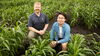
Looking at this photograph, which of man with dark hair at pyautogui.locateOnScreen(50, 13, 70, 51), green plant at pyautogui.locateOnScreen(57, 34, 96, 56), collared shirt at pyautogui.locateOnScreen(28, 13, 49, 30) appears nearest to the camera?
green plant at pyautogui.locateOnScreen(57, 34, 96, 56)

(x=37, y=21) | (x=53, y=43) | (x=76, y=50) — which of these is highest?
(x=37, y=21)

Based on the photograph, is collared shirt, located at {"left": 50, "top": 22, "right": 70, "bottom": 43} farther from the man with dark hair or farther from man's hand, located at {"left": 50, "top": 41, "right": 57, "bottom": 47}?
man's hand, located at {"left": 50, "top": 41, "right": 57, "bottom": 47}

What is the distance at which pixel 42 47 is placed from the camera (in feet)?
16.0

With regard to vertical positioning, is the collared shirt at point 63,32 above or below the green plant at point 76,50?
above

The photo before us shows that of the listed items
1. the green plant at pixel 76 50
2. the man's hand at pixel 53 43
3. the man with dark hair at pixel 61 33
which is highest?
the man with dark hair at pixel 61 33

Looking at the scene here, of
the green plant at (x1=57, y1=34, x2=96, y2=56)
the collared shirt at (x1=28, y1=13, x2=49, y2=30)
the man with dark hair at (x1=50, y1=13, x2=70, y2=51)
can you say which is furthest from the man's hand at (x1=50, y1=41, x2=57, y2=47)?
the collared shirt at (x1=28, y1=13, x2=49, y2=30)

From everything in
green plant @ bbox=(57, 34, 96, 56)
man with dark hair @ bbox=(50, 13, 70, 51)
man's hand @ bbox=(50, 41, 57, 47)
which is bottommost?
green plant @ bbox=(57, 34, 96, 56)

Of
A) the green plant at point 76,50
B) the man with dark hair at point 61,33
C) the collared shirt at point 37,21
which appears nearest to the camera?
the green plant at point 76,50

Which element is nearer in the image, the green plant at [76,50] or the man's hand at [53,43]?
the green plant at [76,50]

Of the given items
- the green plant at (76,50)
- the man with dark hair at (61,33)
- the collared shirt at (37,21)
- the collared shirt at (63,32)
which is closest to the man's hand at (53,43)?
Result: the man with dark hair at (61,33)

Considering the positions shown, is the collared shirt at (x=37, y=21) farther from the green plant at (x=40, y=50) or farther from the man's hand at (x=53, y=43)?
the man's hand at (x=53, y=43)

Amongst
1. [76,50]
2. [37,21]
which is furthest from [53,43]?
[37,21]

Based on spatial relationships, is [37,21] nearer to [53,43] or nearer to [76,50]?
[53,43]

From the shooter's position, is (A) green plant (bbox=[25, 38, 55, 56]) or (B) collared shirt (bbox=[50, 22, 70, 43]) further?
(B) collared shirt (bbox=[50, 22, 70, 43])
